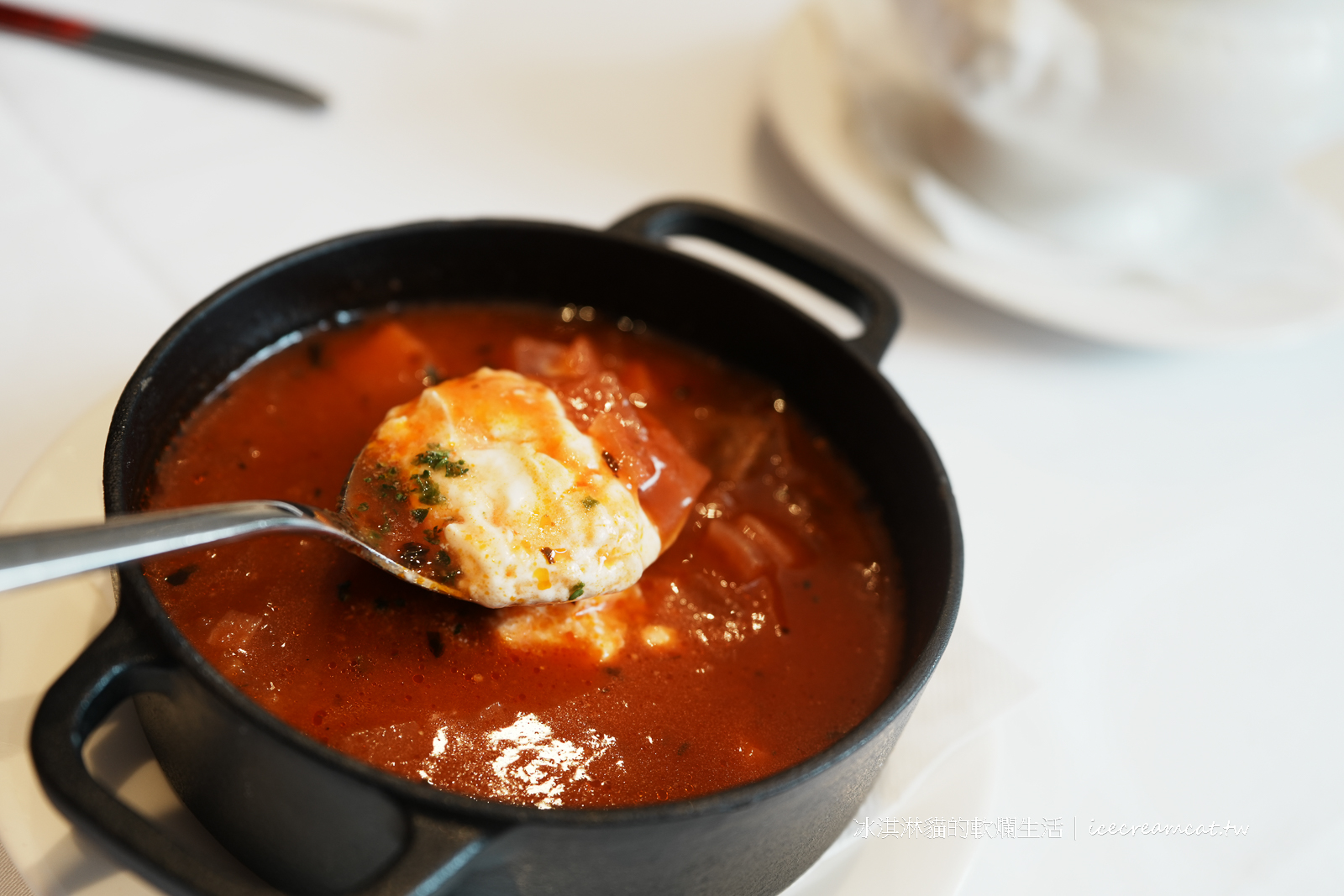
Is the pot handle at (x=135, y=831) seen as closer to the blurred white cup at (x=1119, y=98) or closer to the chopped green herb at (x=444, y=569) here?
the chopped green herb at (x=444, y=569)

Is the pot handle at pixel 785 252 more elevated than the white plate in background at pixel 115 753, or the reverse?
the pot handle at pixel 785 252

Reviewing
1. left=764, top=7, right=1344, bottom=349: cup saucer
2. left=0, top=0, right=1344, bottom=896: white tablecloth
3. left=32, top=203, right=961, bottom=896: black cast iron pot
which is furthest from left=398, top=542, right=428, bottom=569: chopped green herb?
left=764, top=7, right=1344, bottom=349: cup saucer

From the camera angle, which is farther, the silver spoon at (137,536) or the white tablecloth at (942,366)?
the white tablecloth at (942,366)

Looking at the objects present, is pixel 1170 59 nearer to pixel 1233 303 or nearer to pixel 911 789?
pixel 1233 303

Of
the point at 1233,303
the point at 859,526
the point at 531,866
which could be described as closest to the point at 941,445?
the point at 859,526

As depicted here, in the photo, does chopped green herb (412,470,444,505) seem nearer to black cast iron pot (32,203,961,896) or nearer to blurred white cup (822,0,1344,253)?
black cast iron pot (32,203,961,896)

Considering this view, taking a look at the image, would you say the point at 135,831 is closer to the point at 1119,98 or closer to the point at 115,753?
the point at 115,753

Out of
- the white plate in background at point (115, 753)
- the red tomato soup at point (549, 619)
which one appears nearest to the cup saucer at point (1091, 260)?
the red tomato soup at point (549, 619)
